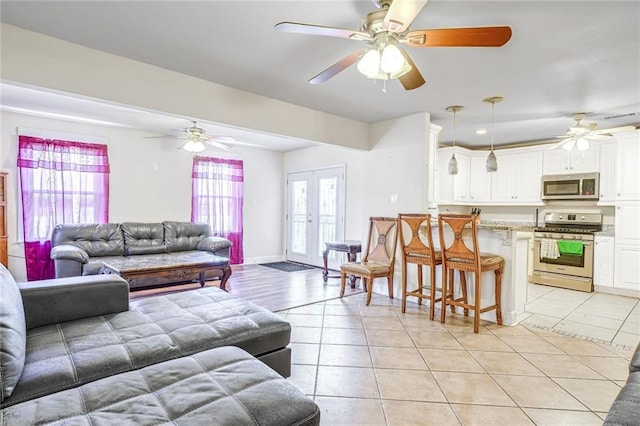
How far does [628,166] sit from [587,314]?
7.61 ft

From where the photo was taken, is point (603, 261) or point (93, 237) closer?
point (93, 237)

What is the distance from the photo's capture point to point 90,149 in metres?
5.00

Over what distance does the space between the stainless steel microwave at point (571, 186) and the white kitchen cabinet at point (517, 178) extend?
172mm

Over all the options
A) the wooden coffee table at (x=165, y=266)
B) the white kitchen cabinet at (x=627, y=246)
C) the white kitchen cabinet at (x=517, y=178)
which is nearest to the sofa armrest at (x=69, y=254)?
the wooden coffee table at (x=165, y=266)

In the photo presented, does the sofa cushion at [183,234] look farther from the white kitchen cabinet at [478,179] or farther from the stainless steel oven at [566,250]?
the stainless steel oven at [566,250]

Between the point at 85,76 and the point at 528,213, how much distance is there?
6.63 metres

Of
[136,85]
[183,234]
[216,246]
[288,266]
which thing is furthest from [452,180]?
[136,85]

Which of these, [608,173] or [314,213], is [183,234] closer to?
[314,213]

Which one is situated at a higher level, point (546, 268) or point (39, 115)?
point (39, 115)

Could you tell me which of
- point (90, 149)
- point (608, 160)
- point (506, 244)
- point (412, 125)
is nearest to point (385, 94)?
point (412, 125)

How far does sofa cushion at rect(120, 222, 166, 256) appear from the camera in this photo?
4.84 meters

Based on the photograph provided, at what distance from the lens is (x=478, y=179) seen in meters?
6.22

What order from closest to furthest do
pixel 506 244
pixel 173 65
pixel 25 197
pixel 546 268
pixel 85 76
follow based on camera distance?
pixel 85 76 → pixel 173 65 → pixel 506 244 → pixel 25 197 → pixel 546 268

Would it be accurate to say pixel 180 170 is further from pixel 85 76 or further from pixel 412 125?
pixel 412 125
